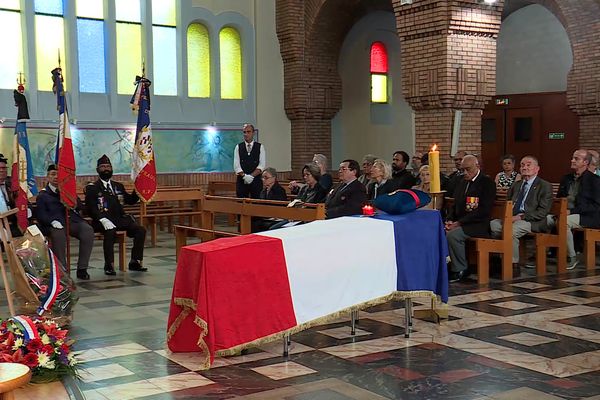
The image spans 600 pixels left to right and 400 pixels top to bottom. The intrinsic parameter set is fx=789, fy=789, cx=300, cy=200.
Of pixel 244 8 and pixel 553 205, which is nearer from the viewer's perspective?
pixel 553 205

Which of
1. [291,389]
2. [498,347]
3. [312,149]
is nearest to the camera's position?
[291,389]

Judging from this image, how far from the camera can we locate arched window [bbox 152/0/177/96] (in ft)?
56.3

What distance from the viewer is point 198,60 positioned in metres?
17.9

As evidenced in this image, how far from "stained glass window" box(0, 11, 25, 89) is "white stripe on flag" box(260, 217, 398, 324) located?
11166mm

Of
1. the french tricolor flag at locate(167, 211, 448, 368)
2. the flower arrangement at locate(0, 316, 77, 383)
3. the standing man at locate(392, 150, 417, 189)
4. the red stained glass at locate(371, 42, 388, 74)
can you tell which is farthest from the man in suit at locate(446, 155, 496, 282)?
the red stained glass at locate(371, 42, 388, 74)

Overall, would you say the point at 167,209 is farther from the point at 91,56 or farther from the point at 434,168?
the point at 434,168

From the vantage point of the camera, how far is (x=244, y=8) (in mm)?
18266

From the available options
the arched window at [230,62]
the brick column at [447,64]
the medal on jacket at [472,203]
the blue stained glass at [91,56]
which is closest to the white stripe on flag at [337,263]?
the medal on jacket at [472,203]

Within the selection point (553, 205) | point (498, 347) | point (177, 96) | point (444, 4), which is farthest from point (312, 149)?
point (498, 347)

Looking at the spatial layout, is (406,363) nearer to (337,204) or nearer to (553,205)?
(337,204)

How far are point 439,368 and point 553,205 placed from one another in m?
4.81

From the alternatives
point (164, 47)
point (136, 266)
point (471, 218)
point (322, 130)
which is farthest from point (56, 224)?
point (322, 130)

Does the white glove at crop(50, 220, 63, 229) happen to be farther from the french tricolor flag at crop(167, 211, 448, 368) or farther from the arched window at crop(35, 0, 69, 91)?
the arched window at crop(35, 0, 69, 91)

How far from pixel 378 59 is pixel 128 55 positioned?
652 cm
